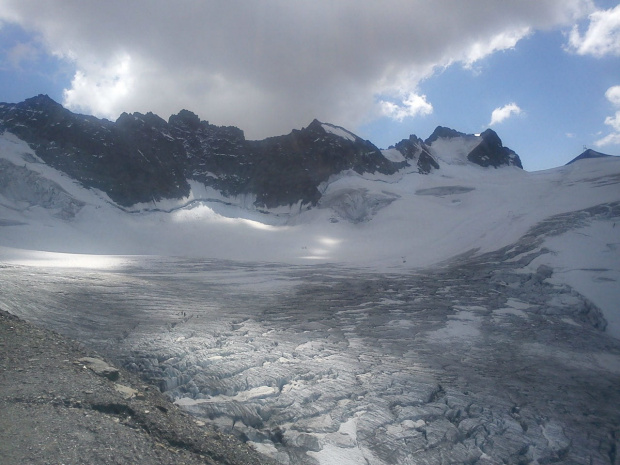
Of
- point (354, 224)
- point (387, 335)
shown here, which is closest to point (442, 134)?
point (354, 224)

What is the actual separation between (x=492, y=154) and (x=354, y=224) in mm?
29741

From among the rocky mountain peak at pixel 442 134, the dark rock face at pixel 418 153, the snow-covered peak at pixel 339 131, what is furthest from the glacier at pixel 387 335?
the rocky mountain peak at pixel 442 134

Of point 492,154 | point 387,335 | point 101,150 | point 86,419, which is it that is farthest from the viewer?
point 492,154

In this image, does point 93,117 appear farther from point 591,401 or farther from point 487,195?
point 591,401

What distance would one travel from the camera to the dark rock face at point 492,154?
2148 inches

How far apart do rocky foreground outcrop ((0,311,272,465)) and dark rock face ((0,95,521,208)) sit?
31598 mm

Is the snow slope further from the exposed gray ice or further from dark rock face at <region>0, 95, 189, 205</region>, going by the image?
the exposed gray ice

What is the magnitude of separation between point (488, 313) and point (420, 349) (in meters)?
3.38

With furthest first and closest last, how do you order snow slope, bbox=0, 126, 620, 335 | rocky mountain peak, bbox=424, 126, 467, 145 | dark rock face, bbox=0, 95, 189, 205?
rocky mountain peak, bbox=424, 126, 467, 145
dark rock face, bbox=0, 95, 189, 205
snow slope, bbox=0, 126, 620, 335

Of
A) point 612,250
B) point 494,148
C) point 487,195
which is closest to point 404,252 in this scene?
point 612,250

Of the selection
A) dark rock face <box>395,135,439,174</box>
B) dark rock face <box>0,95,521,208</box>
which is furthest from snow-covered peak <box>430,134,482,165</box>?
dark rock face <box>395,135,439,174</box>

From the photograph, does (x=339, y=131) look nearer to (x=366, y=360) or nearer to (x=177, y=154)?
(x=177, y=154)

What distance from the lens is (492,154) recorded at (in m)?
55.6

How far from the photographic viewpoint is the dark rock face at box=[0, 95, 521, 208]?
34.5 meters
